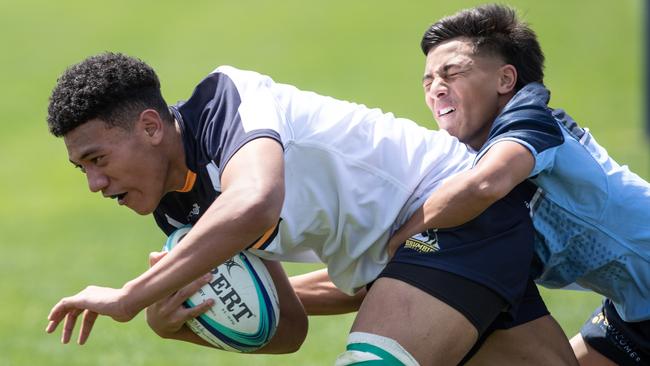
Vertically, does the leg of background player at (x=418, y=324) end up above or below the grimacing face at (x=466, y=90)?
below

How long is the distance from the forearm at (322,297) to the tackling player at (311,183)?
57 centimetres

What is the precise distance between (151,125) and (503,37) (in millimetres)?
1577

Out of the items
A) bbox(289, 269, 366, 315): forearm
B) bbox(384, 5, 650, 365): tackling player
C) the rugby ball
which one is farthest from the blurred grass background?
bbox(384, 5, 650, 365): tackling player

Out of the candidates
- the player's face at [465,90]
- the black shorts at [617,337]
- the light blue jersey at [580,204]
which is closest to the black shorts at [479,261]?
the light blue jersey at [580,204]

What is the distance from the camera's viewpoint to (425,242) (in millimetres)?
4410

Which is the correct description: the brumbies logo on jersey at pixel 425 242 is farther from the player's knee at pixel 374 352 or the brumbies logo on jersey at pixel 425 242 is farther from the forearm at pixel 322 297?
the forearm at pixel 322 297

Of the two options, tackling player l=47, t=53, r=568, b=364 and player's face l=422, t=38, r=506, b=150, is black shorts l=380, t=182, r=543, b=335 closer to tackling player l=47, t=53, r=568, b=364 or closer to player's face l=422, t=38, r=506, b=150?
tackling player l=47, t=53, r=568, b=364

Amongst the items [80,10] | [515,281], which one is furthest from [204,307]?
[80,10]

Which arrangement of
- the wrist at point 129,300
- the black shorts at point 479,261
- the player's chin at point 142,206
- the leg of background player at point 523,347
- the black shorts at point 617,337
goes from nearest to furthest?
the wrist at point 129,300 → the black shorts at point 479,261 → the player's chin at point 142,206 → the leg of background player at point 523,347 → the black shorts at point 617,337

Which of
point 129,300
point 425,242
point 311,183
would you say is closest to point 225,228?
point 129,300

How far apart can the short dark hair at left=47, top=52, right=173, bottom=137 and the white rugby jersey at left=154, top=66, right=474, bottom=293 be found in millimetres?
203

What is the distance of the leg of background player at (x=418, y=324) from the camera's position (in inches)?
165

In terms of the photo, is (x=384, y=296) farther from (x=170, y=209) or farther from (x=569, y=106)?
(x=569, y=106)

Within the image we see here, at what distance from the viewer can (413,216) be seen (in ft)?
14.8
